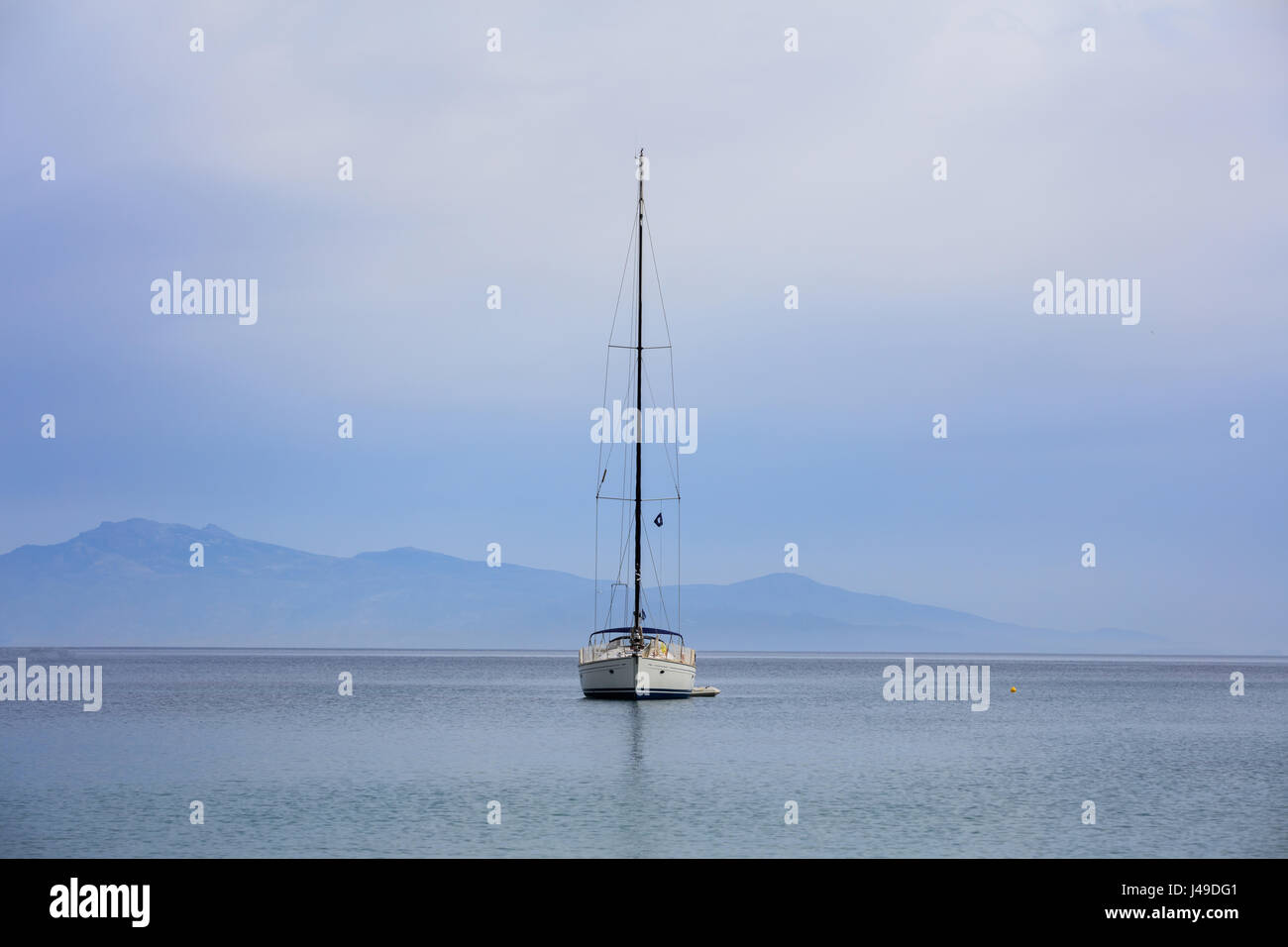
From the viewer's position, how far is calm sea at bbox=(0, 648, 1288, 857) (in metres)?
34.2

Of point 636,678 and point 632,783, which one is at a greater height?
point 636,678

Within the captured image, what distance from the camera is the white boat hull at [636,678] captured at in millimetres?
74125

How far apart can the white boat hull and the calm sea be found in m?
1.34

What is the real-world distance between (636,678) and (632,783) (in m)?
29.0

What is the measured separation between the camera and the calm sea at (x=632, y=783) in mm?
34250

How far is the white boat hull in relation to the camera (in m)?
74.1

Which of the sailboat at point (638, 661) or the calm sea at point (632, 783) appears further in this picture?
the sailboat at point (638, 661)

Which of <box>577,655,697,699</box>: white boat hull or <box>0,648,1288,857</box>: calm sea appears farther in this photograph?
<box>577,655,697,699</box>: white boat hull

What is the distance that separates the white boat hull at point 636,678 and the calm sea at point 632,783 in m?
1.34

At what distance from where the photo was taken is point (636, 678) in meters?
74.4

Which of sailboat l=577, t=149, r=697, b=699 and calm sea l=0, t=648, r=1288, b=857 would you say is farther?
sailboat l=577, t=149, r=697, b=699

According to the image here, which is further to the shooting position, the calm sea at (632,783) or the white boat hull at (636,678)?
the white boat hull at (636,678)
